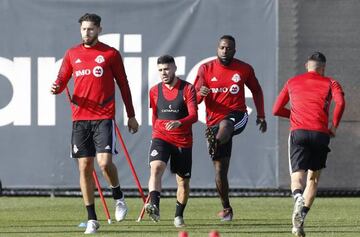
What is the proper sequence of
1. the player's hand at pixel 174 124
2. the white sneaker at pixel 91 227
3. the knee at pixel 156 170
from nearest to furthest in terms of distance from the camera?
the white sneaker at pixel 91 227
the player's hand at pixel 174 124
the knee at pixel 156 170

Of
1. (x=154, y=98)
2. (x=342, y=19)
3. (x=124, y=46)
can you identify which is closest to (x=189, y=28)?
(x=124, y=46)

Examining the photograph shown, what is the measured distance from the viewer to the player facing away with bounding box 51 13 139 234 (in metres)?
13.6

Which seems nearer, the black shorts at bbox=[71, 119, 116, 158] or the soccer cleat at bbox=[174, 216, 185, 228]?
the black shorts at bbox=[71, 119, 116, 158]

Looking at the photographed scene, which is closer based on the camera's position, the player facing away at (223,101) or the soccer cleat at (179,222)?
the soccer cleat at (179,222)

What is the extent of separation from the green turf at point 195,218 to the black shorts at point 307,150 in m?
0.72

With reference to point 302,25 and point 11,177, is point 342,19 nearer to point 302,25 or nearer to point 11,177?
point 302,25

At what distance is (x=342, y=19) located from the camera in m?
19.6

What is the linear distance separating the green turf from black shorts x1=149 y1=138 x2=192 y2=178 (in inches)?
25.5

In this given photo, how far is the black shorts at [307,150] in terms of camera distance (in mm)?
13242

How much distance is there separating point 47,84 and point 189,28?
238 centimetres

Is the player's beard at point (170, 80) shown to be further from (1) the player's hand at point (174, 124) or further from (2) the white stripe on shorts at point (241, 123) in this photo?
(2) the white stripe on shorts at point (241, 123)

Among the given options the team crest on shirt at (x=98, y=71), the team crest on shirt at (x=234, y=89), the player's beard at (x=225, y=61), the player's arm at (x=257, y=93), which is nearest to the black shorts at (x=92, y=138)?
the team crest on shirt at (x=98, y=71)

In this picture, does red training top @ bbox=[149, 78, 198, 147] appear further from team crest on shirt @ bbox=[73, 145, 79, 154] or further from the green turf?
team crest on shirt @ bbox=[73, 145, 79, 154]

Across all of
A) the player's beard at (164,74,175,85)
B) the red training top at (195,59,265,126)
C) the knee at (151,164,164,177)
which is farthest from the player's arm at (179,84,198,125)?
the red training top at (195,59,265,126)
